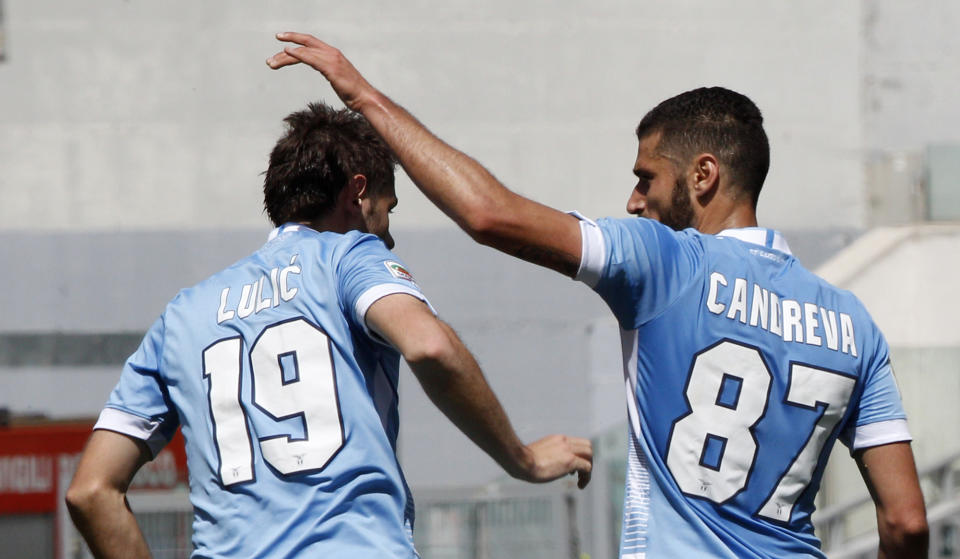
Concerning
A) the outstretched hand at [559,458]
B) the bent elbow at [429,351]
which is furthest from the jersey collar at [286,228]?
the outstretched hand at [559,458]

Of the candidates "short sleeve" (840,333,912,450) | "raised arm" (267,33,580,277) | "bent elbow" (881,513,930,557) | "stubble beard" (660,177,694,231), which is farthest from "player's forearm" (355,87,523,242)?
"bent elbow" (881,513,930,557)

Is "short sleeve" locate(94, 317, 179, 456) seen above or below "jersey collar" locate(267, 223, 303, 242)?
below

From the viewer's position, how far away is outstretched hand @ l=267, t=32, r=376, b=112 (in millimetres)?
1902

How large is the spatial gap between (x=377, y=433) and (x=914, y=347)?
4.99m

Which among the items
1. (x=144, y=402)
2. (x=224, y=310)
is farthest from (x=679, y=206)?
(x=144, y=402)

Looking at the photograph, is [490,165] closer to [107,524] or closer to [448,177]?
[107,524]

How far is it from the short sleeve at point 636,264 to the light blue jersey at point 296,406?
381 millimetres

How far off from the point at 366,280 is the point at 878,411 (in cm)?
98

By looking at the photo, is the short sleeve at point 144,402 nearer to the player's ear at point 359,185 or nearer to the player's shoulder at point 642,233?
the player's ear at point 359,185

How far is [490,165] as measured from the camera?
21.5 feet

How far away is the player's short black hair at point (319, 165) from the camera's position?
238 cm

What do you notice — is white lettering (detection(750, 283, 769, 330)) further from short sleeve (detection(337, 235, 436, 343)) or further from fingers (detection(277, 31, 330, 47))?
fingers (detection(277, 31, 330, 47))

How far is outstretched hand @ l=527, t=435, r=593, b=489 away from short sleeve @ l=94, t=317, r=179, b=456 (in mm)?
729

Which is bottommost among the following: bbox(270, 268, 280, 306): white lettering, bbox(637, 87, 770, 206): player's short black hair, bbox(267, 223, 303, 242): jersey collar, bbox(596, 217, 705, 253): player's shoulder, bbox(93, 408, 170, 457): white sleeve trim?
bbox(93, 408, 170, 457): white sleeve trim
